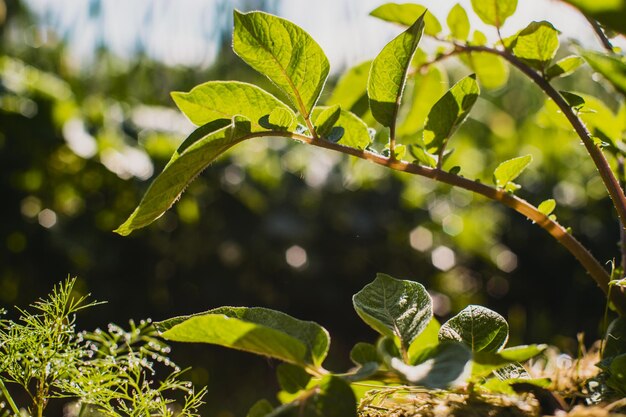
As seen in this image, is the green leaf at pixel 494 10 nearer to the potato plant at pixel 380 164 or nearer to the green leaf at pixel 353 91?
the potato plant at pixel 380 164

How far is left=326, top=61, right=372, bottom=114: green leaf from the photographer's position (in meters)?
0.61

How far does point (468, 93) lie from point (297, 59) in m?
0.11

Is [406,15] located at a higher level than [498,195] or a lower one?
higher

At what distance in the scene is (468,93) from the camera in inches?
15.7

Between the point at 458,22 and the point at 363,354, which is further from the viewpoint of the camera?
the point at 458,22

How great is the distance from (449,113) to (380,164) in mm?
54

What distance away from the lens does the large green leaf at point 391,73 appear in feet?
1.18

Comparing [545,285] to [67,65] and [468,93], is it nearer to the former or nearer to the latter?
[468,93]

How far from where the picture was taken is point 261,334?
273mm

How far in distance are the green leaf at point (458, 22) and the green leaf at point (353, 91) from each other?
0.09 m

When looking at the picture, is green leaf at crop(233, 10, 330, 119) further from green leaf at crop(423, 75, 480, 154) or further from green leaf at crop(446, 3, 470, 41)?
green leaf at crop(446, 3, 470, 41)

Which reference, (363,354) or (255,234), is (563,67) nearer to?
(363,354)

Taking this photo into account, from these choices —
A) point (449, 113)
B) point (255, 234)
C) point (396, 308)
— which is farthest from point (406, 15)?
point (255, 234)

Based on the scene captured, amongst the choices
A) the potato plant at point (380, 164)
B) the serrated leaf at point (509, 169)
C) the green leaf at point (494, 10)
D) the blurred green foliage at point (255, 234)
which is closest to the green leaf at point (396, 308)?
the potato plant at point (380, 164)
